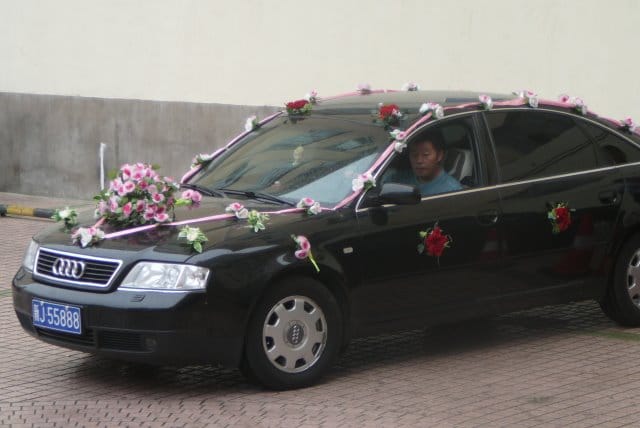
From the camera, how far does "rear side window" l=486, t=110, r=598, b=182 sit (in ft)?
27.5

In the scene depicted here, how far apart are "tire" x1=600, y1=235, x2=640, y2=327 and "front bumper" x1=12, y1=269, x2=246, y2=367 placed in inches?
121

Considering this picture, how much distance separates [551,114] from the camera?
8.79 m

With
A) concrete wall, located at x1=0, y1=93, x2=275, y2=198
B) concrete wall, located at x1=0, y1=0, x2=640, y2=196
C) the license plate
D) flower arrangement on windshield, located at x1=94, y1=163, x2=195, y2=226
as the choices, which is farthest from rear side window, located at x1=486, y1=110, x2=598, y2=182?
concrete wall, located at x1=0, y1=93, x2=275, y2=198

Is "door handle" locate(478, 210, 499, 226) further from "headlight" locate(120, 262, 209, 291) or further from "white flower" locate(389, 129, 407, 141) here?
"headlight" locate(120, 262, 209, 291)

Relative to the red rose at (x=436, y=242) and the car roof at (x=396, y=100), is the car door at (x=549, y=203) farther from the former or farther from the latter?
the red rose at (x=436, y=242)

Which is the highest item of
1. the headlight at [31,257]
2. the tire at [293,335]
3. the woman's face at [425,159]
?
the woman's face at [425,159]

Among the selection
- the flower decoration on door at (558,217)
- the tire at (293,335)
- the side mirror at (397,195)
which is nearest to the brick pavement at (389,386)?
the tire at (293,335)

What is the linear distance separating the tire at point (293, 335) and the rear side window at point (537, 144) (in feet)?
5.61

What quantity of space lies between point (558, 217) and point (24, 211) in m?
8.66

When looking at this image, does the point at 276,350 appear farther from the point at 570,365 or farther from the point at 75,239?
the point at 570,365

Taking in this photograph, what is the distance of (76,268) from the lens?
713cm

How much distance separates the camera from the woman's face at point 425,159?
7965mm

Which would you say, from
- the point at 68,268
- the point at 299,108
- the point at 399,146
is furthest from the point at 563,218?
the point at 68,268

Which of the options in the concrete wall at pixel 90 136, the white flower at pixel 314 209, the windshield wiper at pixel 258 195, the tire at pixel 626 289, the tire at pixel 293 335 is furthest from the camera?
the concrete wall at pixel 90 136
